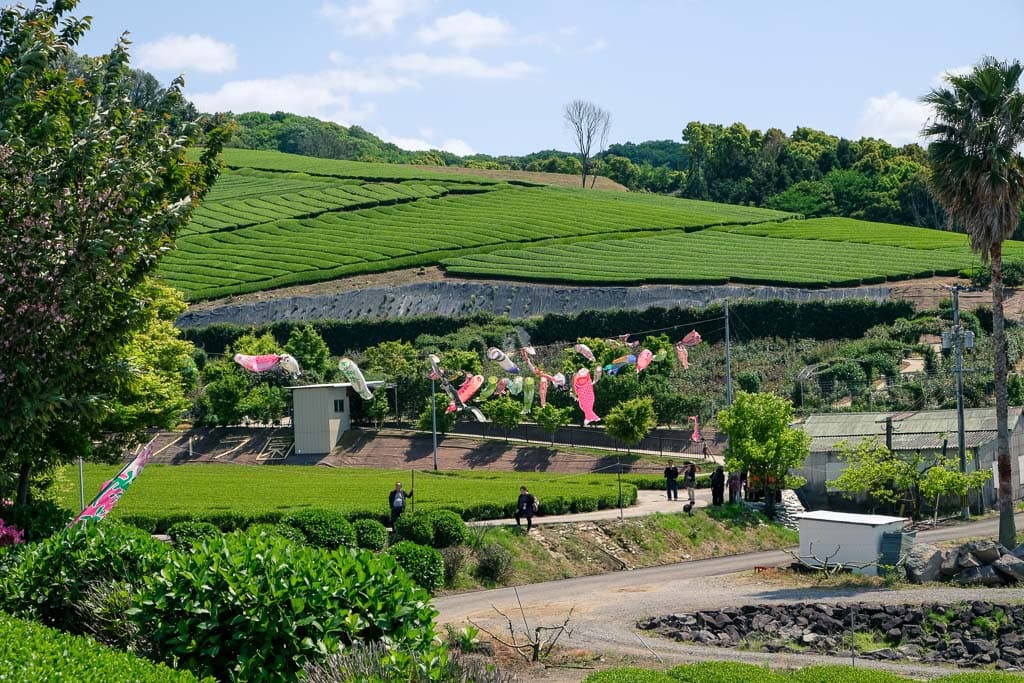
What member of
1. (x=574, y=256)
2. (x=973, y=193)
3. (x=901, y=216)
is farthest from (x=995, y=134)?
(x=901, y=216)

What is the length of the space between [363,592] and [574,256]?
8919 centimetres

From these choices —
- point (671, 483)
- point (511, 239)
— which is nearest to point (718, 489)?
point (671, 483)

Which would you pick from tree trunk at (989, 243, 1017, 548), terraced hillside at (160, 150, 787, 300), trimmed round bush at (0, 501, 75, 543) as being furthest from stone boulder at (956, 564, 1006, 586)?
terraced hillside at (160, 150, 787, 300)

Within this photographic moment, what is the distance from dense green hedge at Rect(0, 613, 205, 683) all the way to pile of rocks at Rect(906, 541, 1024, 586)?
1787 cm

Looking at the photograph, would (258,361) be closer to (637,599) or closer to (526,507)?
(526,507)

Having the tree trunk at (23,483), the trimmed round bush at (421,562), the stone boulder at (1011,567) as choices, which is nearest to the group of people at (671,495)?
the trimmed round bush at (421,562)

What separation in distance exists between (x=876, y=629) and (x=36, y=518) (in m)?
15.4

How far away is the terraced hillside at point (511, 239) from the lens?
9325 centimetres

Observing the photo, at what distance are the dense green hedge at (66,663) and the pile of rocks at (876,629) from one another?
35.1ft

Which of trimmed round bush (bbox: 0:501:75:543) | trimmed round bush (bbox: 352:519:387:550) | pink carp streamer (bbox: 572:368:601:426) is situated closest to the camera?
trimmed round bush (bbox: 0:501:75:543)

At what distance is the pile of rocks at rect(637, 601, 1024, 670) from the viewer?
1883 cm

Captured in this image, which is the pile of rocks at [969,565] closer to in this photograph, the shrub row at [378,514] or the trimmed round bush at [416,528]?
the shrub row at [378,514]

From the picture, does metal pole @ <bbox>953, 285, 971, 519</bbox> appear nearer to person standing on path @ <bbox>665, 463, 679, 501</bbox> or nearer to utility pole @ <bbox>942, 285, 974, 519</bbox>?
utility pole @ <bbox>942, 285, 974, 519</bbox>

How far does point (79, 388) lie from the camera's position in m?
21.3
